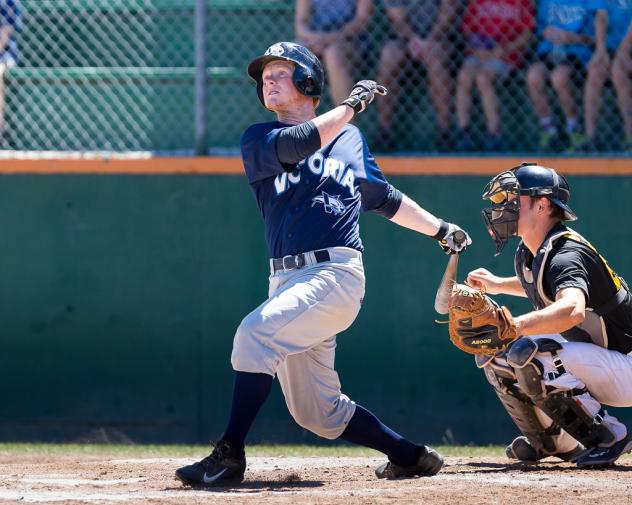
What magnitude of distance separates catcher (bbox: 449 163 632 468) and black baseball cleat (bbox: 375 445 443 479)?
1.51 feet

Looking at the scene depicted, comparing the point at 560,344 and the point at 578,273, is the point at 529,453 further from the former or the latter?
the point at 578,273

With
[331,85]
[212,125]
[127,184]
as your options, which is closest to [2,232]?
[127,184]

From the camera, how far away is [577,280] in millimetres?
4359

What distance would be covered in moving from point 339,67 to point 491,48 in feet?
3.33

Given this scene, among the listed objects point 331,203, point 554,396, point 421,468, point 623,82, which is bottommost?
point 421,468

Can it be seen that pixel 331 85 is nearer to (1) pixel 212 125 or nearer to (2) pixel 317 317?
(1) pixel 212 125

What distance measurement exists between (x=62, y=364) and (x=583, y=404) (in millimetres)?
3926

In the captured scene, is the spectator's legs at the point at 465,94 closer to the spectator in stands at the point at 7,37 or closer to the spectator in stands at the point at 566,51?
the spectator in stands at the point at 566,51

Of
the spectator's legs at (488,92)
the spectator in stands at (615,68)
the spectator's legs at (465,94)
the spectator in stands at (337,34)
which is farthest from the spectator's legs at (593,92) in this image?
the spectator in stands at (337,34)

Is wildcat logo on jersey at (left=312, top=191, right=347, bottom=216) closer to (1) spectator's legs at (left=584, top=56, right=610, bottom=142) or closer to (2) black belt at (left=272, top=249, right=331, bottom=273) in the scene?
(2) black belt at (left=272, top=249, right=331, bottom=273)

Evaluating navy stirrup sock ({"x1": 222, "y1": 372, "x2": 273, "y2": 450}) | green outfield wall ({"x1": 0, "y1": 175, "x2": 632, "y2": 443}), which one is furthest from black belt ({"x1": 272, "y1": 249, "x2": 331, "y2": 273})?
green outfield wall ({"x1": 0, "y1": 175, "x2": 632, "y2": 443})

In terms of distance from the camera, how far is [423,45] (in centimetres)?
722

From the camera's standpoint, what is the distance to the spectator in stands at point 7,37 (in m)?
7.63

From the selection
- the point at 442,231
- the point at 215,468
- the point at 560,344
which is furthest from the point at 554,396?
the point at 215,468
